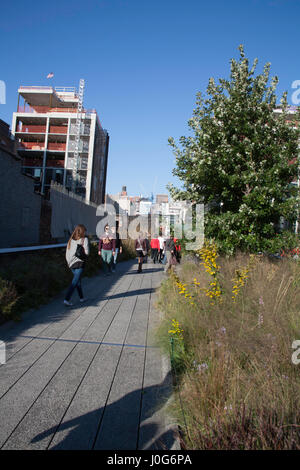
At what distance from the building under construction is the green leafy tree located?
4786 cm

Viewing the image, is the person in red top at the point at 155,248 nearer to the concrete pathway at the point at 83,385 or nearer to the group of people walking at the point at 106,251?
the group of people walking at the point at 106,251

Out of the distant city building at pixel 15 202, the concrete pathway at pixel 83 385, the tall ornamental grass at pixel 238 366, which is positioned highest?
the distant city building at pixel 15 202

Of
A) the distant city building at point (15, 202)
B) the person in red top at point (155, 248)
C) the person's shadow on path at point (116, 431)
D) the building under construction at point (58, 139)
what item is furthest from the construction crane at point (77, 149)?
the person's shadow on path at point (116, 431)

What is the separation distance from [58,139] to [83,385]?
198 ft

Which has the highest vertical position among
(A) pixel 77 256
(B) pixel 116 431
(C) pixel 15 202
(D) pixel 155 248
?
(C) pixel 15 202

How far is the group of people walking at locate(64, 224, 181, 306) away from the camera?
693 cm

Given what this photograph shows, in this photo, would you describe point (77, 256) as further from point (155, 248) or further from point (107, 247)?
point (155, 248)

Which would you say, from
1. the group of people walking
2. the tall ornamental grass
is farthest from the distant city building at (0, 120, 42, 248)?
the tall ornamental grass

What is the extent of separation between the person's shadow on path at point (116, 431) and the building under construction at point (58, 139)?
53.2 metres

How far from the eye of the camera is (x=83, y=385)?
3.29 metres

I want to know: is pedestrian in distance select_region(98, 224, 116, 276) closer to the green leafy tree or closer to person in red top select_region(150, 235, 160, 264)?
the green leafy tree

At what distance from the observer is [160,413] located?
2.83 m

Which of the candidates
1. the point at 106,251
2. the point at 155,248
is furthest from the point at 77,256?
the point at 155,248

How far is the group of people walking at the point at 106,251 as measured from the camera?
6930 millimetres
